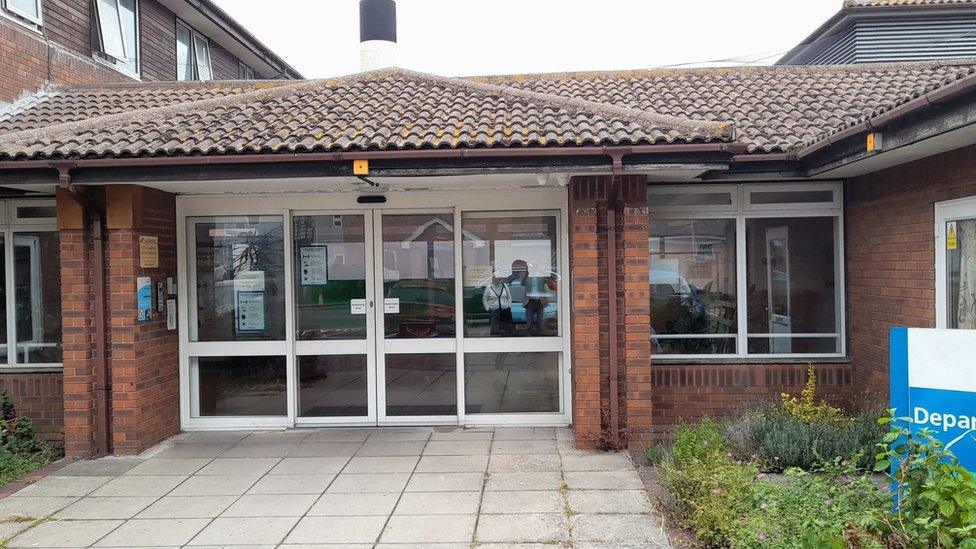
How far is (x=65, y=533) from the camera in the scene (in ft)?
16.0

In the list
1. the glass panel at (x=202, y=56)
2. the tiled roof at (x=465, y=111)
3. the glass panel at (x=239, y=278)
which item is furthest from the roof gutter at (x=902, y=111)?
the glass panel at (x=202, y=56)

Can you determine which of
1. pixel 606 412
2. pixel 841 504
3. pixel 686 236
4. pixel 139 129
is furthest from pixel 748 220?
pixel 139 129

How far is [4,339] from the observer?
24.6 feet

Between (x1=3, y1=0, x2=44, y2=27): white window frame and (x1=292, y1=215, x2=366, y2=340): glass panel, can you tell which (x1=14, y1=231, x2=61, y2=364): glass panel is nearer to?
(x1=292, y1=215, x2=366, y2=340): glass panel

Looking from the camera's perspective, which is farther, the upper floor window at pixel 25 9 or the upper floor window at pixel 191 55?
the upper floor window at pixel 191 55

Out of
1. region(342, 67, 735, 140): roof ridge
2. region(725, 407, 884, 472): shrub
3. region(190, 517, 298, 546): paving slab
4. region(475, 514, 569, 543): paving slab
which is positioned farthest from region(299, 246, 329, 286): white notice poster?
region(725, 407, 884, 472): shrub

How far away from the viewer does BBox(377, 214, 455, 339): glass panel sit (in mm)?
7434

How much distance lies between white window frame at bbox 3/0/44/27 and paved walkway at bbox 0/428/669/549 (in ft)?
17.2

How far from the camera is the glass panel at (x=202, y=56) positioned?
45.2ft

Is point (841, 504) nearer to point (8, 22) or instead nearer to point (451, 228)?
point (451, 228)

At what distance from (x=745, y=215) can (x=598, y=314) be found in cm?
196

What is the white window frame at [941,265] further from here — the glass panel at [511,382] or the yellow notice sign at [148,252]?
the yellow notice sign at [148,252]

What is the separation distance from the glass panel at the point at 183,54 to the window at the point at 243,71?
2.75m

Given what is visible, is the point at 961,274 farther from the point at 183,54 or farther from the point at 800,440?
the point at 183,54
